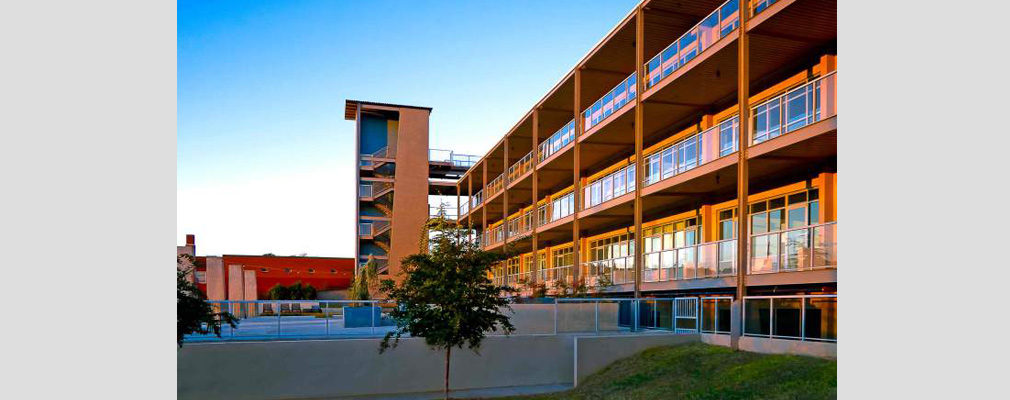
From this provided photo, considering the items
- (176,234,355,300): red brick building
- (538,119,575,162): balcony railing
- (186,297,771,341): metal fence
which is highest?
(538,119,575,162): balcony railing

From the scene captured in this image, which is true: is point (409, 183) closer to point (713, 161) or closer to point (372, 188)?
point (372, 188)

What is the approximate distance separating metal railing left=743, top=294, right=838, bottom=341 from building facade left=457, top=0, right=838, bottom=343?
3 cm

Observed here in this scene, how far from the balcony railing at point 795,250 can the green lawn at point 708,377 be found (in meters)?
2.36

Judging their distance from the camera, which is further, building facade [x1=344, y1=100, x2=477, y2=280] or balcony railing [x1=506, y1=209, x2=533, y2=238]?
building facade [x1=344, y1=100, x2=477, y2=280]

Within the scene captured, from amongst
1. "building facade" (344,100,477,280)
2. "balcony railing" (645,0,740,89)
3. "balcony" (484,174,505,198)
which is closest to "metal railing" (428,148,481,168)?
"building facade" (344,100,477,280)

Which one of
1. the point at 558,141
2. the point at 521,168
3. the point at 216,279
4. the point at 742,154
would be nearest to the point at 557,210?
the point at 558,141

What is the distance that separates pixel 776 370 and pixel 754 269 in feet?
16.6

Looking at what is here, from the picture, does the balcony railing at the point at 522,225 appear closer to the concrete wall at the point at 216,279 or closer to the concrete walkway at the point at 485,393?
the concrete wall at the point at 216,279

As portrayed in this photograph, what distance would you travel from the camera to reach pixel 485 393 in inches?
658

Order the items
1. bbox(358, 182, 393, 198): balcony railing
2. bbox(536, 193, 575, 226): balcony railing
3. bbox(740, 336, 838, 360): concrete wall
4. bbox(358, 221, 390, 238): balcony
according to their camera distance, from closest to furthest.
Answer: bbox(740, 336, 838, 360): concrete wall
bbox(536, 193, 575, 226): balcony railing
bbox(358, 221, 390, 238): balcony
bbox(358, 182, 393, 198): balcony railing

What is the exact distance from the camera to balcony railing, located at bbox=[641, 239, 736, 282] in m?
18.2

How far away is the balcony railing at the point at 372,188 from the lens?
59.4m

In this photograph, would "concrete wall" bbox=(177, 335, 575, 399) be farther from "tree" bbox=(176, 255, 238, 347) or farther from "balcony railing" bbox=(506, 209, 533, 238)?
"balcony railing" bbox=(506, 209, 533, 238)

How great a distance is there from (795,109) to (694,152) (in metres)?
4.31
